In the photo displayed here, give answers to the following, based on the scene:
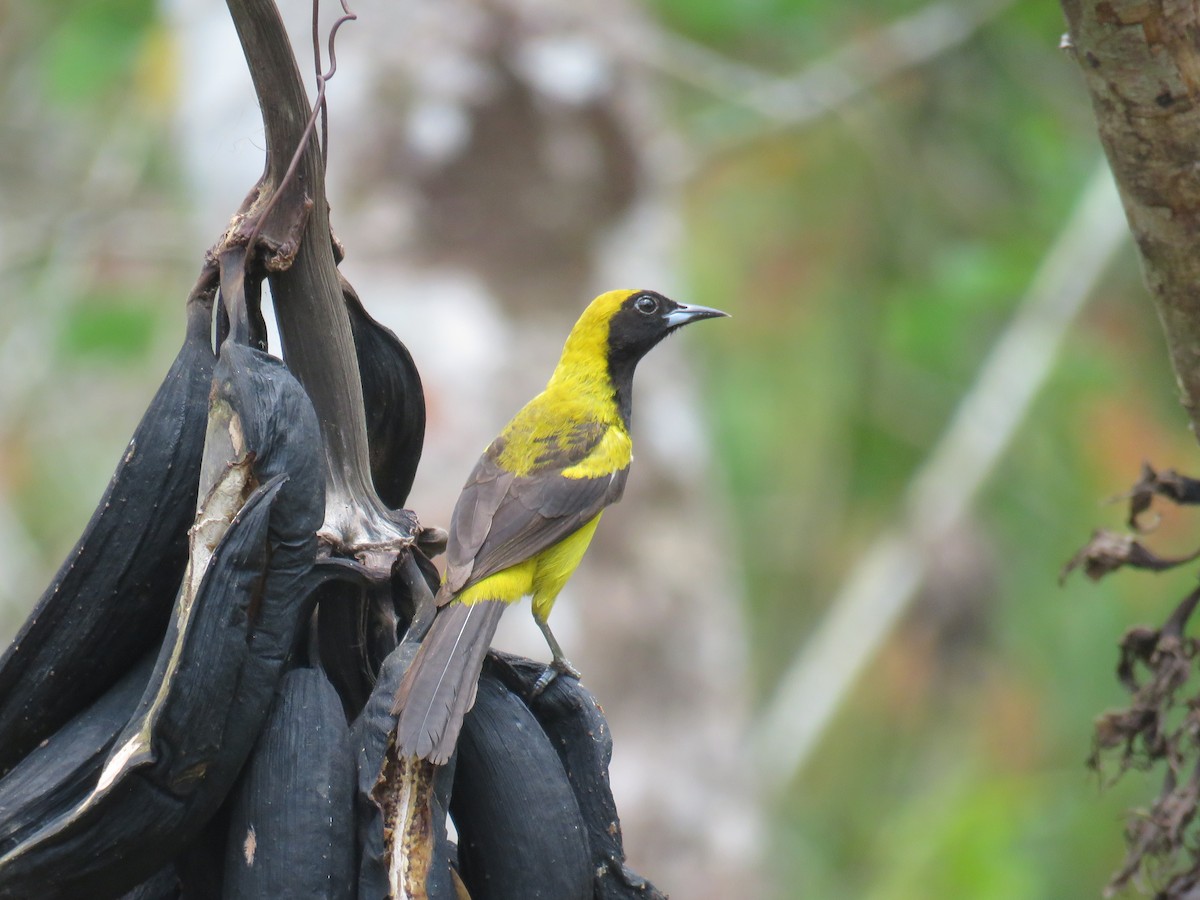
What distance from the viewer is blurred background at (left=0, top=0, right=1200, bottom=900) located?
3.90 m

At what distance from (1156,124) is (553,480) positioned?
146cm

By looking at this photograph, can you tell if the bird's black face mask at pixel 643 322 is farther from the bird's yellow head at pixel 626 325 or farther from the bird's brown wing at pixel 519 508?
the bird's brown wing at pixel 519 508

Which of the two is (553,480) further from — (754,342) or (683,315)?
(754,342)

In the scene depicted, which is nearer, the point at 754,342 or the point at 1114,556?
the point at 1114,556

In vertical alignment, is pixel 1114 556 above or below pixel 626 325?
below

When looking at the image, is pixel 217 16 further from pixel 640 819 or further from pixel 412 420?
pixel 412 420

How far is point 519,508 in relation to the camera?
255 cm

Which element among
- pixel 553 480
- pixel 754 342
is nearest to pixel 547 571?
pixel 553 480

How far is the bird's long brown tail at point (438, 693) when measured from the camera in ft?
3.88

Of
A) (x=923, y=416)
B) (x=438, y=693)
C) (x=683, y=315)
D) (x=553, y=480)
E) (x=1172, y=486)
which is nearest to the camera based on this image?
(x=438, y=693)

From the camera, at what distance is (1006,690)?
784 centimetres

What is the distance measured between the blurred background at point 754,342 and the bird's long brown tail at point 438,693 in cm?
78

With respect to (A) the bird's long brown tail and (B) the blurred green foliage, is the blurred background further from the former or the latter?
(A) the bird's long brown tail

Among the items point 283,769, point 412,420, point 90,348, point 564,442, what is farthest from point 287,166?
point 90,348
